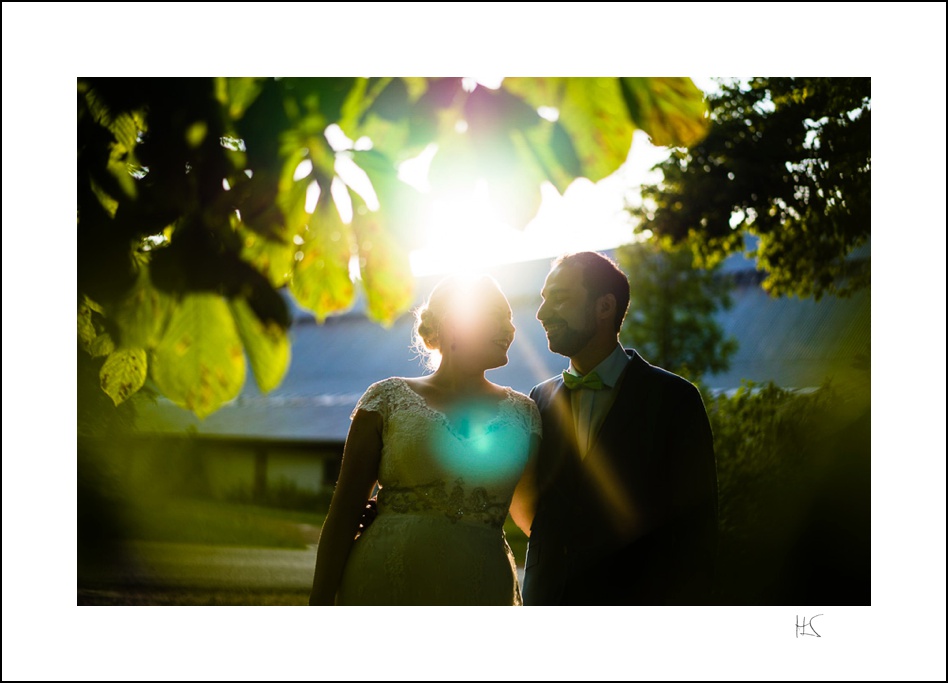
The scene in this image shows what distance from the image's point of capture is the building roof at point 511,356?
16.4 feet

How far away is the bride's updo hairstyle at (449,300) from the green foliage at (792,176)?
239 centimetres

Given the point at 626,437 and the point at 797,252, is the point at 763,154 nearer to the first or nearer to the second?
the point at 797,252

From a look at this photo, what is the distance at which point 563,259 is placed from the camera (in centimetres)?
295

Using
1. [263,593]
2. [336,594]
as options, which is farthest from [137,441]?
[336,594]

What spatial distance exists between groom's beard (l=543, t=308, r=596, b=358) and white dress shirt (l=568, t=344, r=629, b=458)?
9 cm

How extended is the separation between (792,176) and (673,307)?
309 cm

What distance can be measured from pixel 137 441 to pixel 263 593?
150 cm

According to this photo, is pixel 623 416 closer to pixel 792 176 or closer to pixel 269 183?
pixel 269 183

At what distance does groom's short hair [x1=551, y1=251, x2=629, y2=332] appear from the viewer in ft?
9.48

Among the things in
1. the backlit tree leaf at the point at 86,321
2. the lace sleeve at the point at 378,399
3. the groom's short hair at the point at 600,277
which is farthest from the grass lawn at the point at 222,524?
the backlit tree leaf at the point at 86,321

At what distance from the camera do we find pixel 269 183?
1.41 m
